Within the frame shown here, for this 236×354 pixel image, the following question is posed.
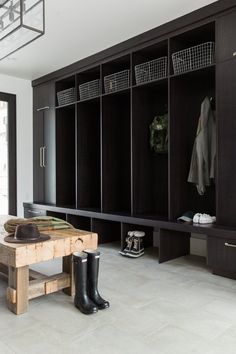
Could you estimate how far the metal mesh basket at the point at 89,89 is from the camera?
416 centimetres

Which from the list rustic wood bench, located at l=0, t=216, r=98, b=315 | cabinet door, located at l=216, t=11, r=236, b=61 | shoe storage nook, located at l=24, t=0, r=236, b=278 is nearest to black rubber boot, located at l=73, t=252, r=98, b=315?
rustic wood bench, located at l=0, t=216, r=98, b=315

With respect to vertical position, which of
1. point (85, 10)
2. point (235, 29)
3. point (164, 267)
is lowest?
point (164, 267)

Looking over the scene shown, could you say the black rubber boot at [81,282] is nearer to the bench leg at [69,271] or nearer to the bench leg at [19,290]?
the bench leg at [69,271]

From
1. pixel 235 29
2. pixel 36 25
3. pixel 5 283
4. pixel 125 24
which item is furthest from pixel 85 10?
pixel 5 283

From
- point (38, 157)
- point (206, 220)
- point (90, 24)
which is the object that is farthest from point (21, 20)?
point (38, 157)

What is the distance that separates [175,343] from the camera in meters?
1.74

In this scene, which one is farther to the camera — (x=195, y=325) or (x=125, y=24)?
(x=125, y=24)

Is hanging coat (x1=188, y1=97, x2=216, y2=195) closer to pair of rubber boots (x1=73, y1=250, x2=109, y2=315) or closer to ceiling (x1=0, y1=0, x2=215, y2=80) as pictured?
ceiling (x1=0, y1=0, x2=215, y2=80)

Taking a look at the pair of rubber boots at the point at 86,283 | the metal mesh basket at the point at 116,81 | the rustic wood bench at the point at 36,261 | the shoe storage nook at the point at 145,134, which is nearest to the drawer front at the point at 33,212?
the shoe storage nook at the point at 145,134

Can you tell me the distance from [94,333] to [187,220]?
5.47 feet

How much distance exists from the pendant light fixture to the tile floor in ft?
6.28

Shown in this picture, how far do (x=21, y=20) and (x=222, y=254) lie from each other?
2.42 m

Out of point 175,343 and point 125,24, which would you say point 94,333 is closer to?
point 175,343

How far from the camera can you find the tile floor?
171cm
